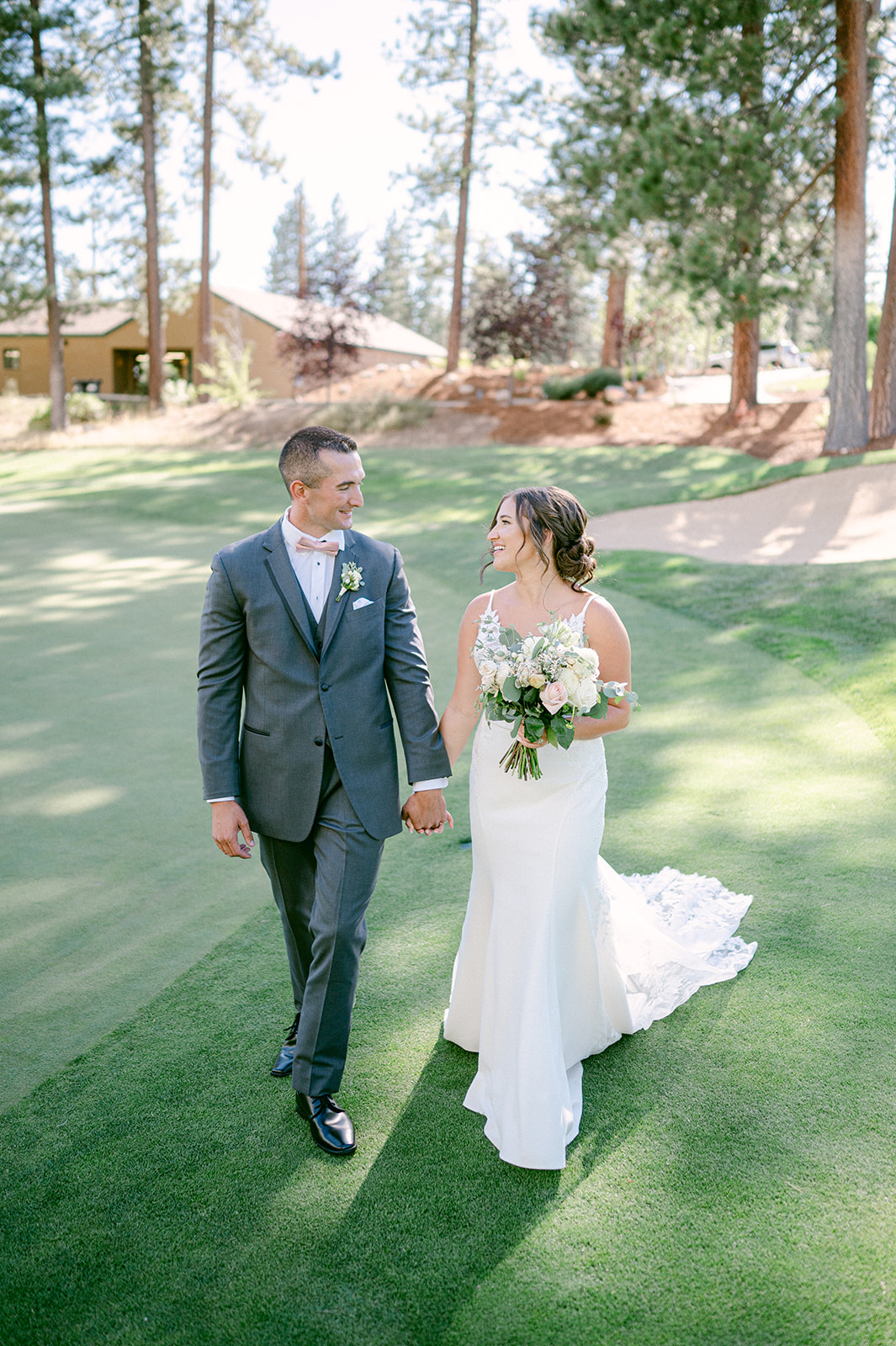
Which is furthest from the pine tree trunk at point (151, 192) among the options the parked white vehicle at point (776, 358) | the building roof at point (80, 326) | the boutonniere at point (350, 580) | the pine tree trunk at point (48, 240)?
the boutonniere at point (350, 580)

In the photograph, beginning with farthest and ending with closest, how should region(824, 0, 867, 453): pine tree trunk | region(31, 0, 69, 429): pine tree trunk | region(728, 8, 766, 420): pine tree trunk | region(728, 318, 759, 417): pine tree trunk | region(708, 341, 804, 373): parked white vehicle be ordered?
region(708, 341, 804, 373): parked white vehicle, region(31, 0, 69, 429): pine tree trunk, region(728, 318, 759, 417): pine tree trunk, region(824, 0, 867, 453): pine tree trunk, region(728, 8, 766, 420): pine tree trunk

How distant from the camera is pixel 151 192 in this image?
95.9 feet

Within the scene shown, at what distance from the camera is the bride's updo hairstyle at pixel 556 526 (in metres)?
3.23

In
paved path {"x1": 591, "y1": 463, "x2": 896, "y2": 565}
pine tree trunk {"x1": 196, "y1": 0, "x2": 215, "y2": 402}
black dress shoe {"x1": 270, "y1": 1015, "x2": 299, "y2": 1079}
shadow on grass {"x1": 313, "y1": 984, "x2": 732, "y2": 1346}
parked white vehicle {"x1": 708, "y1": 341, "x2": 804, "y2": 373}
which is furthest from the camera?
parked white vehicle {"x1": 708, "y1": 341, "x2": 804, "y2": 373}

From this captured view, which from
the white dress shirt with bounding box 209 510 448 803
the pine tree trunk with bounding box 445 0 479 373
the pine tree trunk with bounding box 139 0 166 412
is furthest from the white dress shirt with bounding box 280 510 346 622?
the pine tree trunk with bounding box 139 0 166 412

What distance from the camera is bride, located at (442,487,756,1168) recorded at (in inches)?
122

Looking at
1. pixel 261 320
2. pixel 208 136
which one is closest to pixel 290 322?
pixel 261 320

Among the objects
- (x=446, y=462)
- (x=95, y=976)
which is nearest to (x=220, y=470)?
(x=446, y=462)

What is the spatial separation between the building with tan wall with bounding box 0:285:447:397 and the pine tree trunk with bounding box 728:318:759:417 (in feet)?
72.0

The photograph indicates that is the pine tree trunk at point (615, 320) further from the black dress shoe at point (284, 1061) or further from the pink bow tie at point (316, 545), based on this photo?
the black dress shoe at point (284, 1061)

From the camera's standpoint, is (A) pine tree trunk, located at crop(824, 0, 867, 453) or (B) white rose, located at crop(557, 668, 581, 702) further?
(A) pine tree trunk, located at crop(824, 0, 867, 453)

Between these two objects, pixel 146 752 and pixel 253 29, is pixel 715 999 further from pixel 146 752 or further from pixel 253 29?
pixel 253 29

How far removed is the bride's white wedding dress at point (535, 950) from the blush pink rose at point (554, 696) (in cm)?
27

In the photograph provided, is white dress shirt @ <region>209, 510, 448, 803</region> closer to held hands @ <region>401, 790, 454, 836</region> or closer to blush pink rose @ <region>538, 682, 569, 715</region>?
held hands @ <region>401, 790, 454, 836</region>
